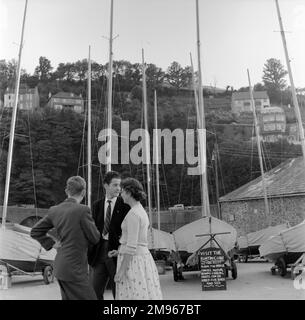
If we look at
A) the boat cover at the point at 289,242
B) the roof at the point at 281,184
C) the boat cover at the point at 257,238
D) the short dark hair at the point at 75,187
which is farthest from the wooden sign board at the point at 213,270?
the roof at the point at 281,184

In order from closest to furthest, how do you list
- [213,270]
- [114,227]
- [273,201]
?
[114,227] → [213,270] → [273,201]

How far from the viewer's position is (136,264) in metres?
3.63

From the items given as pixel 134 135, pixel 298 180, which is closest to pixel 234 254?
pixel 134 135

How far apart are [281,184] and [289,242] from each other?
1399cm

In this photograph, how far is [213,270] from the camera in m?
7.64

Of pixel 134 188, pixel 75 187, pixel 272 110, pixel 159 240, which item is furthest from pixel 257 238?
pixel 272 110

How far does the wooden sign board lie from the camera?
24.8 ft

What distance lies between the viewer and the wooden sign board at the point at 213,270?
24.8 ft

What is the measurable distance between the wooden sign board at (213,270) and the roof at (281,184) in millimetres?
14889

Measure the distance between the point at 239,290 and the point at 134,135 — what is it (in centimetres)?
1321

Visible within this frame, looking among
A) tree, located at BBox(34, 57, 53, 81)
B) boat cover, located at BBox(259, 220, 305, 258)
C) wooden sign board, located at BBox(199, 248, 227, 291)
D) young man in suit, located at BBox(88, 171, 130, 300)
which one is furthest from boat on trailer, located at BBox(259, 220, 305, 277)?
tree, located at BBox(34, 57, 53, 81)

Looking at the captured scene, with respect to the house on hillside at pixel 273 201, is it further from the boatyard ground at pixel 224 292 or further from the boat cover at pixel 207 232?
the boatyard ground at pixel 224 292

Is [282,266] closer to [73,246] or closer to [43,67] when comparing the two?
[73,246]
